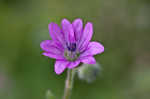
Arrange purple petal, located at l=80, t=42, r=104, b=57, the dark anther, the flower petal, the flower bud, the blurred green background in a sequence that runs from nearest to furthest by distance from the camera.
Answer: purple petal, located at l=80, t=42, r=104, b=57 < the flower petal < the dark anther < the flower bud < the blurred green background

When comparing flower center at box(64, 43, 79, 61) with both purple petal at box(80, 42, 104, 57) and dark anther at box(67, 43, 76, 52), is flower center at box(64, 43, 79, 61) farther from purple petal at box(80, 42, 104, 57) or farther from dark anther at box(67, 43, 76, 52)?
purple petal at box(80, 42, 104, 57)

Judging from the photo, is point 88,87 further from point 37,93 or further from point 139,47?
point 139,47

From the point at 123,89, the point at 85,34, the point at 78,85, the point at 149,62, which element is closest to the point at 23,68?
the point at 78,85

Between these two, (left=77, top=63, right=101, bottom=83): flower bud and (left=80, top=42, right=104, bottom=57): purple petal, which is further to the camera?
(left=77, top=63, right=101, bottom=83): flower bud

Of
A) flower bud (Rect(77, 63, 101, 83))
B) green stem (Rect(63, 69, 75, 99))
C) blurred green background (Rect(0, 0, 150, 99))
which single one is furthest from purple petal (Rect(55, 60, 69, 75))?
blurred green background (Rect(0, 0, 150, 99))

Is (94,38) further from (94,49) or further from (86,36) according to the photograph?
(94,49)

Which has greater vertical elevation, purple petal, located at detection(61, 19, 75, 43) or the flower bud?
purple petal, located at detection(61, 19, 75, 43)

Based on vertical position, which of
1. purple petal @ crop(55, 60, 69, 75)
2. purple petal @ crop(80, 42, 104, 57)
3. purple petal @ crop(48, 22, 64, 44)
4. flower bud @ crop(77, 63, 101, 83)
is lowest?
flower bud @ crop(77, 63, 101, 83)
